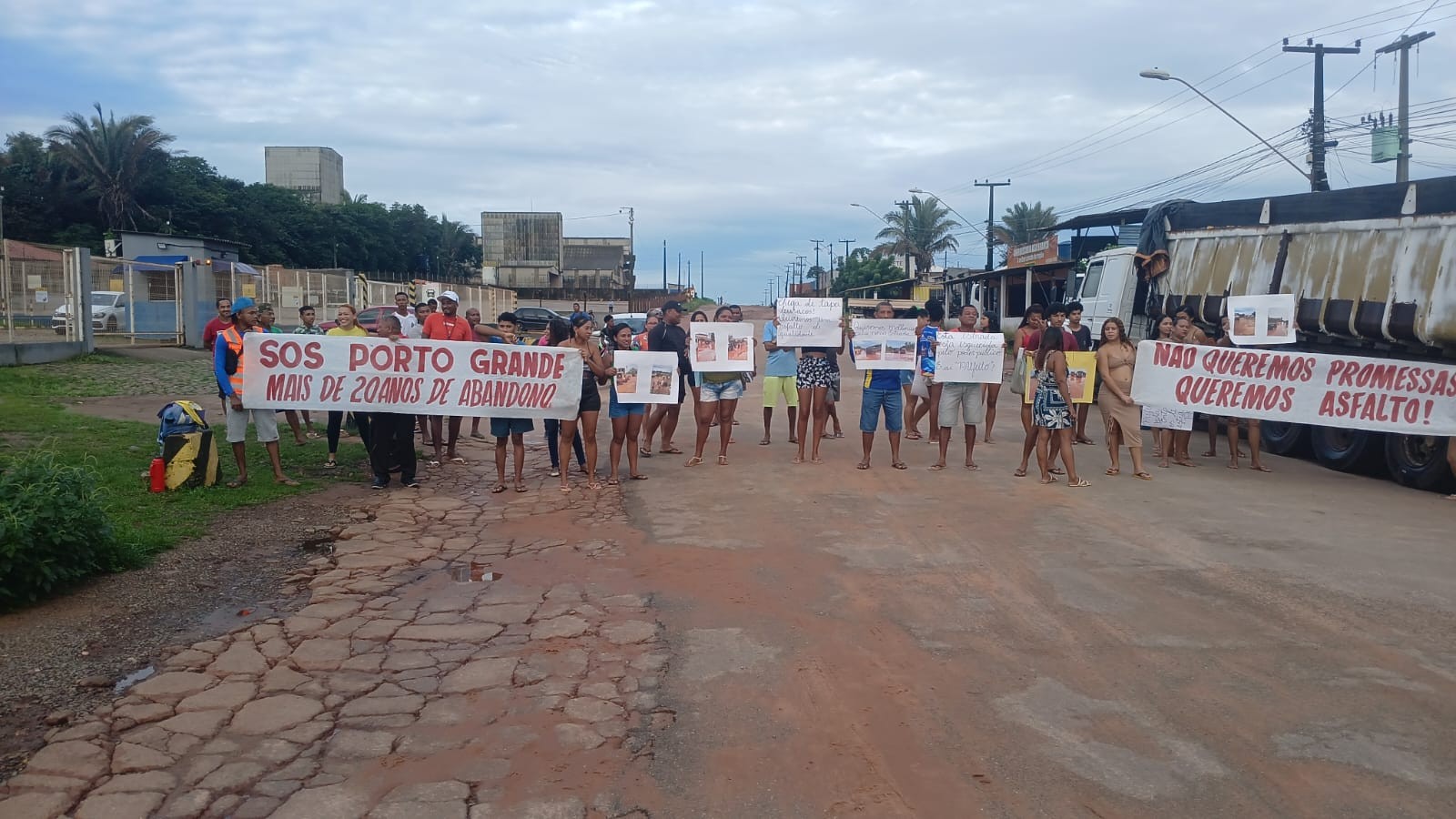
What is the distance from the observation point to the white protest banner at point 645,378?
10609mm

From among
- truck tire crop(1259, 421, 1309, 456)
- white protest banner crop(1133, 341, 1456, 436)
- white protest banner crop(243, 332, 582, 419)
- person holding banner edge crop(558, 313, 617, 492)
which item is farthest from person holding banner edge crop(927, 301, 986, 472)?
white protest banner crop(243, 332, 582, 419)

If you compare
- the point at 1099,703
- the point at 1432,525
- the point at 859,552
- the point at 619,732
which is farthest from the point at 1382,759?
the point at 1432,525

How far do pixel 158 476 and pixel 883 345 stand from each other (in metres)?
7.18

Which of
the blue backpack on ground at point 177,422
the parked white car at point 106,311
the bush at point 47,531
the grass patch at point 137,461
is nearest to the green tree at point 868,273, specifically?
the parked white car at point 106,311

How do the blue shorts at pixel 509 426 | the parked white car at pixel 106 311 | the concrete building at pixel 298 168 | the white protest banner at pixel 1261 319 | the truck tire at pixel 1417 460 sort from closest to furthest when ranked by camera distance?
1. the blue shorts at pixel 509 426
2. the truck tire at pixel 1417 460
3. the white protest banner at pixel 1261 319
4. the parked white car at pixel 106 311
5. the concrete building at pixel 298 168

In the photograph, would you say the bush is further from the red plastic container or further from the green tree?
the green tree

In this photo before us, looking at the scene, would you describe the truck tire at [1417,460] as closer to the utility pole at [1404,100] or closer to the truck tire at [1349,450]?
the truck tire at [1349,450]

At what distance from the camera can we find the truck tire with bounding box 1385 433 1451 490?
1071cm

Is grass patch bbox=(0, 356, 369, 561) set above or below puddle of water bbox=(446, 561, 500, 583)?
above

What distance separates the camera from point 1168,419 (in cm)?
1184

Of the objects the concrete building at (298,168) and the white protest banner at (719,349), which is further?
the concrete building at (298,168)

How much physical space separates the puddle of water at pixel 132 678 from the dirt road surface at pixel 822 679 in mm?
83

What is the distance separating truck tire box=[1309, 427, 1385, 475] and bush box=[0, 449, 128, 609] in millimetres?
11729

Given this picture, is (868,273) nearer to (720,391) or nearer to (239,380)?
(720,391)
